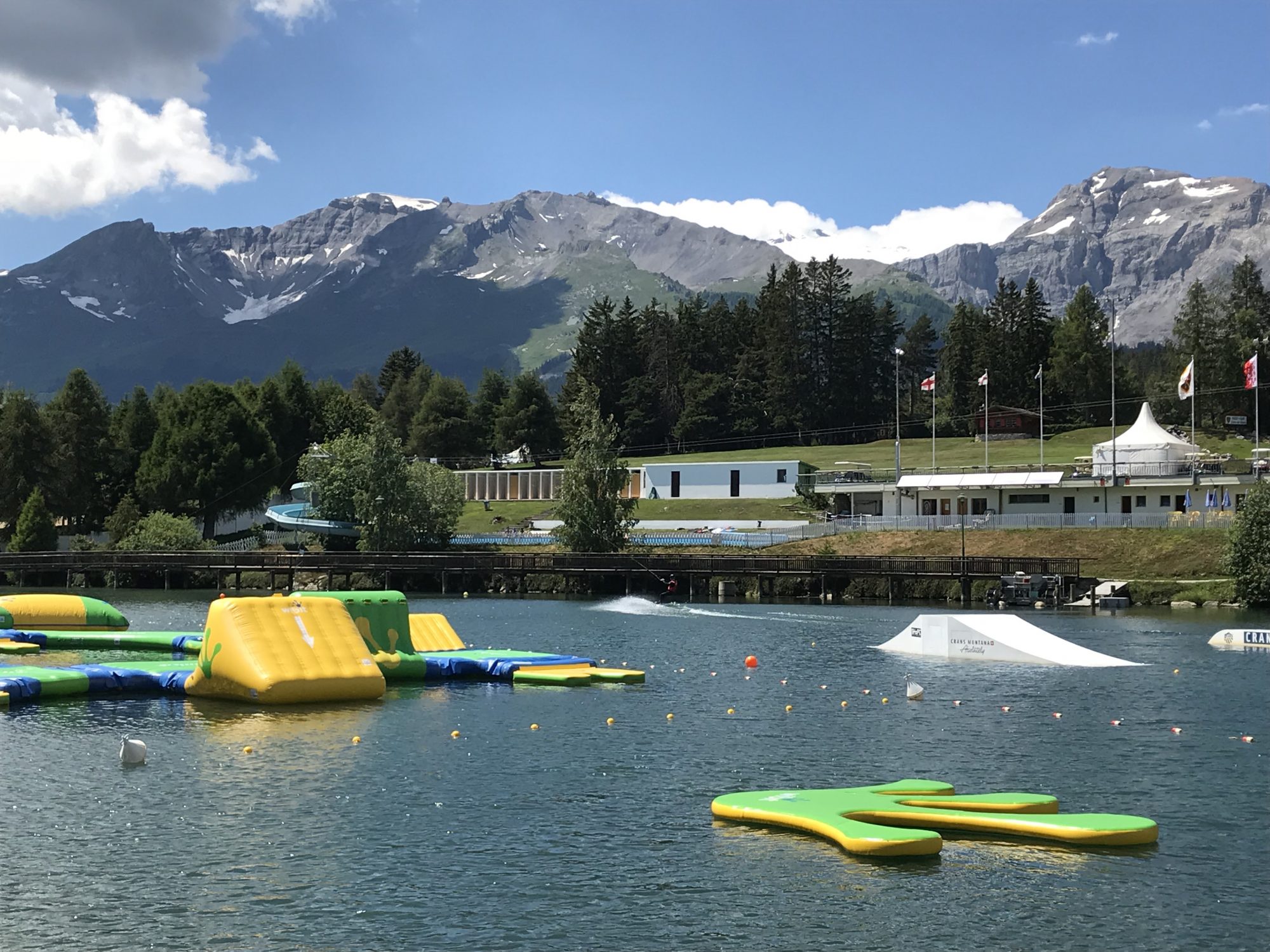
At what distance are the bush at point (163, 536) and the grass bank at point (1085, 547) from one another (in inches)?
2001

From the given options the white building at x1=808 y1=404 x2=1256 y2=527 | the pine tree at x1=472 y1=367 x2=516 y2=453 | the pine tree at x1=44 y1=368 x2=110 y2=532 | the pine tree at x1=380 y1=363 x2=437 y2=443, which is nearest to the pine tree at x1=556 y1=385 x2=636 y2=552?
the white building at x1=808 y1=404 x2=1256 y2=527

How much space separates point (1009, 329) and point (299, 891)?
156078 millimetres

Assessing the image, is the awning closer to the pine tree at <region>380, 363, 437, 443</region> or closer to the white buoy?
the white buoy

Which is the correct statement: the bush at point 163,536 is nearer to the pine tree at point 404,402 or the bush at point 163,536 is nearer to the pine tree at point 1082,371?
the pine tree at point 404,402

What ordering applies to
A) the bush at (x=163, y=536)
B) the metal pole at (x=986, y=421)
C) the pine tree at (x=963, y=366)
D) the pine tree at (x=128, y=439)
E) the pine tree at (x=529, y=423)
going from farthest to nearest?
the pine tree at (x=529, y=423), the pine tree at (x=963, y=366), the pine tree at (x=128, y=439), the bush at (x=163, y=536), the metal pole at (x=986, y=421)

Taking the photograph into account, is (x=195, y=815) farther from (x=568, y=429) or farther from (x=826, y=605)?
(x=568, y=429)

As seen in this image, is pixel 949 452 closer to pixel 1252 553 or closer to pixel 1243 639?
pixel 1252 553

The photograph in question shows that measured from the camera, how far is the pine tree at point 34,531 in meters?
116

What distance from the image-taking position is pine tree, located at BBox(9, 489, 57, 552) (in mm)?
116500

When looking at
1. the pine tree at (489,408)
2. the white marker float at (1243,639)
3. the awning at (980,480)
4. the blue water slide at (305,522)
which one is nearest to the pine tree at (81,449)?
the blue water slide at (305,522)

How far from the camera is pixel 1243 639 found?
54312 mm

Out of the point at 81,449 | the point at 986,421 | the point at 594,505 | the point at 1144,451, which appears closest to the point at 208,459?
the point at 81,449

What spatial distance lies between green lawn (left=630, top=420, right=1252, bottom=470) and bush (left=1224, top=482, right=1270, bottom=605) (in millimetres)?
48298

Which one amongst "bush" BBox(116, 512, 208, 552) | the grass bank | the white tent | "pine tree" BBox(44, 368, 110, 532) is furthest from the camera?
"pine tree" BBox(44, 368, 110, 532)
